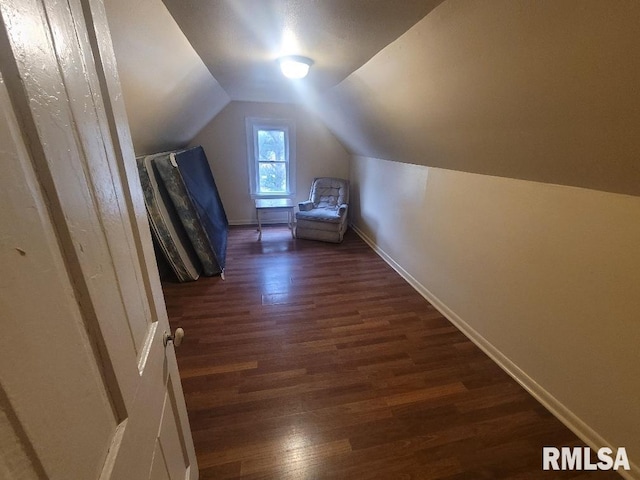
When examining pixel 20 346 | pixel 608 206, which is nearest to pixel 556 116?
pixel 608 206

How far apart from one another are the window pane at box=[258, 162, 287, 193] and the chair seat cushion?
1.03 m

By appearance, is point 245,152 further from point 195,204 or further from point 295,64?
point 295,64

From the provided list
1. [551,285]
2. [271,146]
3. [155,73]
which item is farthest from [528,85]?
[271,146]

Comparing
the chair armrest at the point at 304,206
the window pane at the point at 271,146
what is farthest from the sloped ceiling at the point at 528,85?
the window pane at the point at 271,146

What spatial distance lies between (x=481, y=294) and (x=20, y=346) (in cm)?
238

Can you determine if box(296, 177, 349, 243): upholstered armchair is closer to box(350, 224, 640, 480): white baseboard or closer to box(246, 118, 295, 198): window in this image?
box(246, 118, 295, 198): window

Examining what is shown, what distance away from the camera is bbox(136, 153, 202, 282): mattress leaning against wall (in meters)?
2.55

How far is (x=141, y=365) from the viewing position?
26.1 inches

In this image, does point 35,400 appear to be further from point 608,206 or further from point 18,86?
point 608,206

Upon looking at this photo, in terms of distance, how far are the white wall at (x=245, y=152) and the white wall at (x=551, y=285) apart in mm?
2557

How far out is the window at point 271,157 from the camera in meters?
4.54

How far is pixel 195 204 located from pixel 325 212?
6.09 feet

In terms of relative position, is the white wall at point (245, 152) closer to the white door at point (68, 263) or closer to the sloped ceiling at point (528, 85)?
the sloped ceiling at point (528, 85)

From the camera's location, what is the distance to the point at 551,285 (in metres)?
1.58
